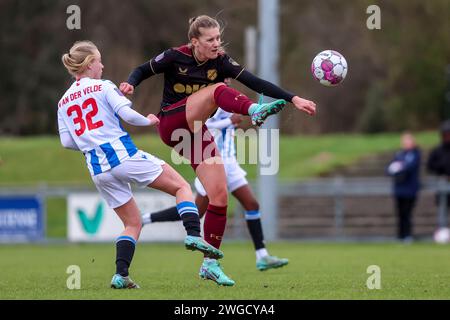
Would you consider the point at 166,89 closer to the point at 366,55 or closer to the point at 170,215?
the point at 170,215

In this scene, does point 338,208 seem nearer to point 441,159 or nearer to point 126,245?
point 441,159

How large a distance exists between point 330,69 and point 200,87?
1.04 metres

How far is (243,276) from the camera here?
9.61 meters

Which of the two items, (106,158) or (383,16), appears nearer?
(106,158)

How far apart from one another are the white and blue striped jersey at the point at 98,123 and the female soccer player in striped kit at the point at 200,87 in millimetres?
344

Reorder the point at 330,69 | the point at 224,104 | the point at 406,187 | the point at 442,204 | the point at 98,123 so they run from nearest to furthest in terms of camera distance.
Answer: the point at 98,123, the point at 224,104, the point at 330,69, the point at 406,187, the point at 442,204

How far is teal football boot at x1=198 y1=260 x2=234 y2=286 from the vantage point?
8.01 m

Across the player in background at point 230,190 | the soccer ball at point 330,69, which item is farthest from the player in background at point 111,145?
the player in background at point 230,190

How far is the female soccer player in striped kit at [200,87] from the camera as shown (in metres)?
7.90

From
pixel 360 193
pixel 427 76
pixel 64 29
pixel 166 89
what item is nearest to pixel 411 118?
pixel 427 76

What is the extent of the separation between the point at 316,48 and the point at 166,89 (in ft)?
92.9

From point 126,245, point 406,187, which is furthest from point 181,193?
point 406,187

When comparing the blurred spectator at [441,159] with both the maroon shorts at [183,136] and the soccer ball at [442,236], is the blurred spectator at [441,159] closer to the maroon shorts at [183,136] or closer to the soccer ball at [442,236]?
the soccer ball at [442,236]

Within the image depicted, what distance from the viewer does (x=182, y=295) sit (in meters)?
7.06
